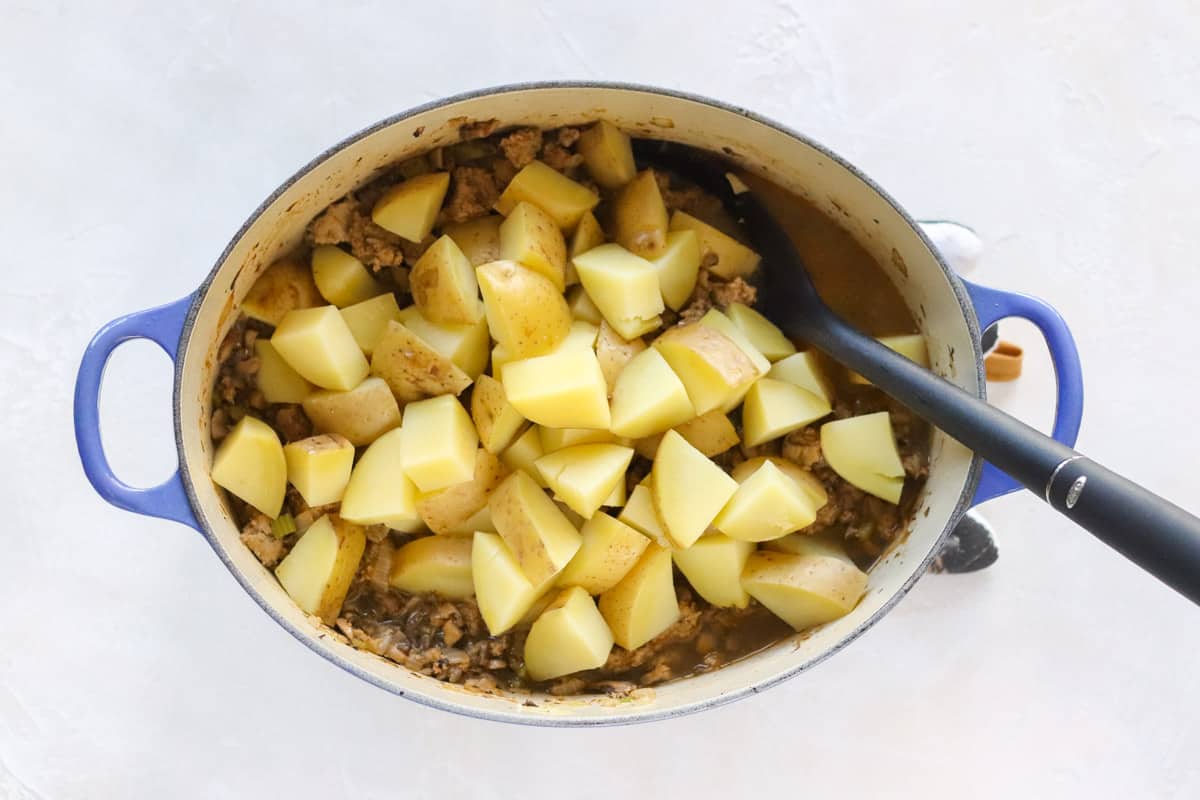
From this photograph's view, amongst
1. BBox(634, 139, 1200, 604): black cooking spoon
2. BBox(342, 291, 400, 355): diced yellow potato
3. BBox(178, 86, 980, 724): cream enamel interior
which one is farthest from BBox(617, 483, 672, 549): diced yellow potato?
BBox(342, 291, 400, 355): diced yellow potato

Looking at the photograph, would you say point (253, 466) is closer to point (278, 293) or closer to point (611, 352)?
point (278, 293)

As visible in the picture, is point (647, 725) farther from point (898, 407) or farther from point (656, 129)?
point (656, 129)

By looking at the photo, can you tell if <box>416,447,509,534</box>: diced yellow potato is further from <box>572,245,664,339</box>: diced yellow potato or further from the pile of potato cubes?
<box>572,245,664,339</box>: diced yellow potato

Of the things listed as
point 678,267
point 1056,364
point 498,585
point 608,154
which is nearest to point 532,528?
point 498,585

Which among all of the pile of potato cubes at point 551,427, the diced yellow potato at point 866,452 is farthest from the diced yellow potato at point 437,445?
the diced yellow potato at point 866,452

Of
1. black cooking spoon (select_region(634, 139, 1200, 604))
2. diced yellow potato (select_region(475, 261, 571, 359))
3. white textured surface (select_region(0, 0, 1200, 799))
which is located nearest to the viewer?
black cooking spoon (select_region(634, 139, 1200, 604))

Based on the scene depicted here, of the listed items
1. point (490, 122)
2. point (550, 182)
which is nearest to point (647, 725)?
point (550, 182)

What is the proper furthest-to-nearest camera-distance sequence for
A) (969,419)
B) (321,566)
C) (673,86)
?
1. (673,86)
2. (321,566)
3. (969,419)
